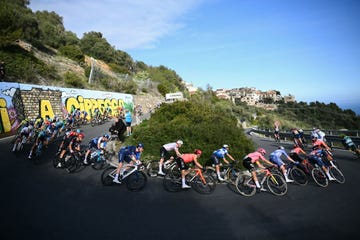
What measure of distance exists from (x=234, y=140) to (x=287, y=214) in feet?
20.5

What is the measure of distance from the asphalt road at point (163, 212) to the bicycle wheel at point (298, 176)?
0.77 feet

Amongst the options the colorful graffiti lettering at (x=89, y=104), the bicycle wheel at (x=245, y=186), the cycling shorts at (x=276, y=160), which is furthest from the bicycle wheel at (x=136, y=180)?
the colorful graffiti lettering at (x=89, y=104)

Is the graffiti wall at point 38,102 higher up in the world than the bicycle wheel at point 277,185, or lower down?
higher up

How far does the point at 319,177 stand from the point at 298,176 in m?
0.80

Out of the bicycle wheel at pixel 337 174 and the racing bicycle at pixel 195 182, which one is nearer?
the racing bicycle at pixel 195 182

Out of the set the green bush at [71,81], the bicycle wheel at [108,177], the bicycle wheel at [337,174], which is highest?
the green bush at [71,81]

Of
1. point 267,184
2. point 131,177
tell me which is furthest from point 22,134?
point 267,184

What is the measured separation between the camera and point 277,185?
311 inches

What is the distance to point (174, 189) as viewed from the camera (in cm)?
812

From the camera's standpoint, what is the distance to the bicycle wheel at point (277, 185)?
7.69m

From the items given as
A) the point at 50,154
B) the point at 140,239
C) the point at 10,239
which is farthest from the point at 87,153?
the point at 140,239

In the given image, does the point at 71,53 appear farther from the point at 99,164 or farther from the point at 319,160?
the point at 319,160

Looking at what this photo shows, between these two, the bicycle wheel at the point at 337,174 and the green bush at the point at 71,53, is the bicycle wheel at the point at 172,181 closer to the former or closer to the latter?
the bicycle wheel at the point at 337,174

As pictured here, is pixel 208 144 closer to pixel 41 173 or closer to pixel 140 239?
pixel 140 239
